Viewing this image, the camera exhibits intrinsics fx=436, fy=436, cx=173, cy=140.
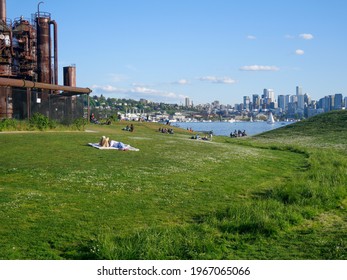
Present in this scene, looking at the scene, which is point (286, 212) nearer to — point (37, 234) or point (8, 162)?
point (37, 234)

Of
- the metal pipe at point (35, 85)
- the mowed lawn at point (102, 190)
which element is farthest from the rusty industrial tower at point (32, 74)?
the mowed lawn at point (102, 190)

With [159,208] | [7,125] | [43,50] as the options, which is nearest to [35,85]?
[7,125]

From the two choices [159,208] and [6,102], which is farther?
[6,102]

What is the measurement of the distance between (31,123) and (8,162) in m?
20.0

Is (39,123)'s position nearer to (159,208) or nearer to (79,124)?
(79,124)

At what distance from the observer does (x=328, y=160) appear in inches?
Answer: 1066

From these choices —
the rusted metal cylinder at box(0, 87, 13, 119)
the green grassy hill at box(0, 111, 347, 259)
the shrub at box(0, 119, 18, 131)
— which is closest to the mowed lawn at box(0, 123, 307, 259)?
the green grassy hill at box(0, 111, 347, 259)

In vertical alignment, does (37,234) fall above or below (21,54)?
below

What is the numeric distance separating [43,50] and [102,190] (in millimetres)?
48737

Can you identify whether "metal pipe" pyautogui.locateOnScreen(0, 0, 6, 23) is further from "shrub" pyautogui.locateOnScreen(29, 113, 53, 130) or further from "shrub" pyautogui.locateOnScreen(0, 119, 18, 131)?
"shrub" pyautogui.locateOnScreen(0, 119, 18, 131)

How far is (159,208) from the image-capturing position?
1362 cm

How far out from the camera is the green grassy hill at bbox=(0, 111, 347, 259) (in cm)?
954

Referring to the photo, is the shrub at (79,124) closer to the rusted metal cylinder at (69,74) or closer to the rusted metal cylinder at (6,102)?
the rusted metal cylinder at (6,102)
